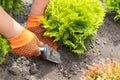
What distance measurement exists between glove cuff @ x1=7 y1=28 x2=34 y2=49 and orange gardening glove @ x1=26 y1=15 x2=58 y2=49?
0.34 m

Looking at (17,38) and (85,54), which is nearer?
(17,38)

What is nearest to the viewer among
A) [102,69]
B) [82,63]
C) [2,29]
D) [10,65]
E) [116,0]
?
[102,69]

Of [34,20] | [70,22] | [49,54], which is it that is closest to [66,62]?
[49,54]

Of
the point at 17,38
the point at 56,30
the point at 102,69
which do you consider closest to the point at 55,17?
the point at 56,30

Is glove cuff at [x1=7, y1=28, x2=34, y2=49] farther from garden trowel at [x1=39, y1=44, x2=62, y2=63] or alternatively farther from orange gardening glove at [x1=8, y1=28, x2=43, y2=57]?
garden trowel at [x1=39, y1=44, x2=62, y2=63]

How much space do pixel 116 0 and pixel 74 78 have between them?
1.29 metres

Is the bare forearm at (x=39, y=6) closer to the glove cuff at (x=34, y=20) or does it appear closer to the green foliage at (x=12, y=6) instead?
the glove cuff at (x=34, y=20)

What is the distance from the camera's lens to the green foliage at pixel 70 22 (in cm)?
392

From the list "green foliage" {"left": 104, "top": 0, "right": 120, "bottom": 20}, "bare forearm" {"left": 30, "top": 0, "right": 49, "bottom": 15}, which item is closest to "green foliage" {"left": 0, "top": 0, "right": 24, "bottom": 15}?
"bare forearm" {"left": 30, "top": 0, "right": 49, "bottom": 15}

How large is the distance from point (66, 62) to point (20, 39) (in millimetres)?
659

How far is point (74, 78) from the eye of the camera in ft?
12.9

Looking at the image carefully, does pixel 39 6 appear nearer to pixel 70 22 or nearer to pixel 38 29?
pixel 38 29

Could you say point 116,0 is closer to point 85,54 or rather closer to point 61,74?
point 85,54

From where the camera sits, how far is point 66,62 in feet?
13.3
